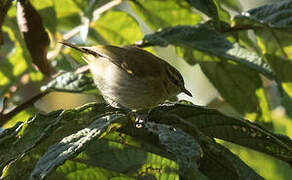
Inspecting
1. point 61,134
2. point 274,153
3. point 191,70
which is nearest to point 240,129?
point 274,153

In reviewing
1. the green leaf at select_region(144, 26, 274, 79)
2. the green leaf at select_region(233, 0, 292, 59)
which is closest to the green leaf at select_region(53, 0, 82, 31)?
the green leaf at select_region(144, 26, 274, 79)

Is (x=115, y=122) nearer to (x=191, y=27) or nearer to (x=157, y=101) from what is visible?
(x=157, y=101)

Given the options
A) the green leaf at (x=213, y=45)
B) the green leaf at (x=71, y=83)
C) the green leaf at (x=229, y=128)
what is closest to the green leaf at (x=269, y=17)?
the green leaf at (x=213, y=45)

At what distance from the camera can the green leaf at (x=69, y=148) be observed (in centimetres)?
96

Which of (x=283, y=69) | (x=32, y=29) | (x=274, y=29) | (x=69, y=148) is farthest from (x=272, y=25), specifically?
(x=69, y=148)

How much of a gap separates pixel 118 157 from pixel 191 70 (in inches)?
90.6

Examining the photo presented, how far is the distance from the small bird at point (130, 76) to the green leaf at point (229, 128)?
37 centimetres

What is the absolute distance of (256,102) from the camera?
81.1 inches

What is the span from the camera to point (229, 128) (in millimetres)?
1271

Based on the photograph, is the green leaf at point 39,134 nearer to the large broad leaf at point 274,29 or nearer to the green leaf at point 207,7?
the green leaf at point 207,7

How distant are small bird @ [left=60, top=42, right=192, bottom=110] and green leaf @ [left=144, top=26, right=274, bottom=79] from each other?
3.6 inches

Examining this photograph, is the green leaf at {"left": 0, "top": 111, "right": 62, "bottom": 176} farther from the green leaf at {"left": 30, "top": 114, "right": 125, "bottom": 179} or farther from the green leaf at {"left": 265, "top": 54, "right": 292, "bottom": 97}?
the green leaf at {"left": 265, "top": 54, "right": 292, "bottom": 97}

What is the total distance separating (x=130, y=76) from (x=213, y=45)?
1.05 ft

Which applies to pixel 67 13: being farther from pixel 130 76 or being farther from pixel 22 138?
pixel 22 138
